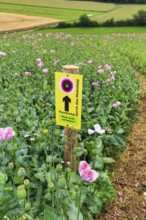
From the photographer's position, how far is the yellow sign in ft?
7.52

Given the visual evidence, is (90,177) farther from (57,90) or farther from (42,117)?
(42,117)

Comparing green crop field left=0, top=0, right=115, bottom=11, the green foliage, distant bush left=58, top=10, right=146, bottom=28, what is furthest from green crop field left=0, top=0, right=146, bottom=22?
distant bush left=58, top=10, right=146, bottom=28

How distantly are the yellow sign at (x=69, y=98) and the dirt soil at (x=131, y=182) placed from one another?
89cm

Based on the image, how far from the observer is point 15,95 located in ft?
13.0

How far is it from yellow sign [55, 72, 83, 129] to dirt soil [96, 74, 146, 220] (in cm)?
89

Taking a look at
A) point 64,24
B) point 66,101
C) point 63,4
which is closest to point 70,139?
point 66,101

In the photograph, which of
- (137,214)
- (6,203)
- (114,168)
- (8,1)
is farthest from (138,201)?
(8,1)

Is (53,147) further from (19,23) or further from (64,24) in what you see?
(19,23)

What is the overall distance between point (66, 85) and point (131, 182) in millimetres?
1407

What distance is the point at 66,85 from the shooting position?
2.33m

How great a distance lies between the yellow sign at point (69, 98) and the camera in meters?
2.29

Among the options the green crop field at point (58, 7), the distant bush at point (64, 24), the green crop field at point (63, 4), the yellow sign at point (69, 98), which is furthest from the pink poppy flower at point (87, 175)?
the green crop field at point (63, 4)

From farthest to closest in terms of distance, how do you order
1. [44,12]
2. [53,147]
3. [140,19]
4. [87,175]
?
[44,12] < [140,19] < [53,147] < [87,175]

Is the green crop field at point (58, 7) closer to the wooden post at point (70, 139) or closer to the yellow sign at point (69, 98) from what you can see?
the wooden post at point (70, 139)
